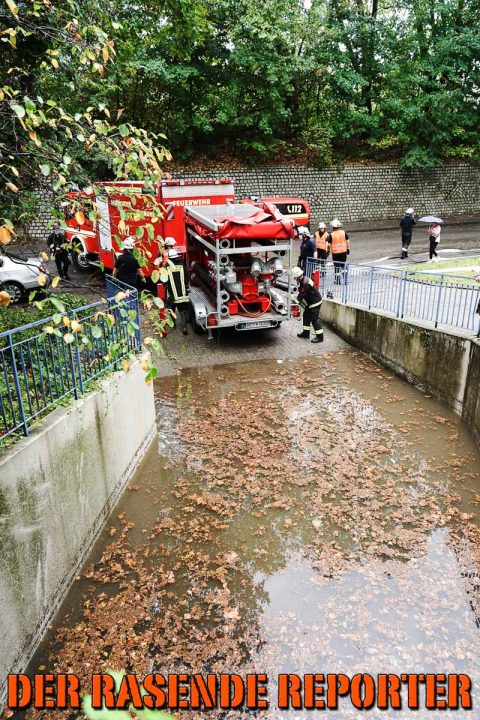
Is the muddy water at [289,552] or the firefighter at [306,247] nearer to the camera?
the muddy water at [289,552]

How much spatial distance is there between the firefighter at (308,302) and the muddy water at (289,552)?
10.1 ft

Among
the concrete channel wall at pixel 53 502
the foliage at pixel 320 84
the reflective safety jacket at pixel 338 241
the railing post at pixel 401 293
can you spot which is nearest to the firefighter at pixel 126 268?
the concrete channel wall at pixel 53 502

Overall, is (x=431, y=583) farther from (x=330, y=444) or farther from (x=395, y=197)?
(x=395, y=197)

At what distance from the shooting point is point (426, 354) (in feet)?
32.1

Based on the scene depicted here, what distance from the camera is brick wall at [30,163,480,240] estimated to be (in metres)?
26.0

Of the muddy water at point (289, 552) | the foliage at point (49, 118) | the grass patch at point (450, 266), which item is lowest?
the muddy water at point (289, 552)

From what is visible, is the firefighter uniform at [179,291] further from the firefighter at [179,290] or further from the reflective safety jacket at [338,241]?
the reflective safety jacket at [338,241]

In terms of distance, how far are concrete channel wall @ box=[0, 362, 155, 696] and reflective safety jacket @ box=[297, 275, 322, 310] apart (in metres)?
5.52

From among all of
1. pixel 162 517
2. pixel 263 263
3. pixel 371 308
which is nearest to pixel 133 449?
pixel 162 517

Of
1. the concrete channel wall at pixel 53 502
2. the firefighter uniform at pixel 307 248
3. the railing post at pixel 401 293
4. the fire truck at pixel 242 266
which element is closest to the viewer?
the concrete channel wall at pixel 53 502

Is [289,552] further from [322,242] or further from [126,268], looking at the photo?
[322,242]

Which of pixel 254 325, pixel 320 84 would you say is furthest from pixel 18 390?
pixel 320 84

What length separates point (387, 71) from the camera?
26812mm

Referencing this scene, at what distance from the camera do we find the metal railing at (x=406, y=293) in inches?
369
